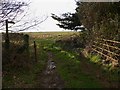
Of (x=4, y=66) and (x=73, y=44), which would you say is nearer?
(x=4, y=66)

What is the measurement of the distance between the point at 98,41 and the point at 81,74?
33.5 feet

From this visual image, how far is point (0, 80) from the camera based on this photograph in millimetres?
15258

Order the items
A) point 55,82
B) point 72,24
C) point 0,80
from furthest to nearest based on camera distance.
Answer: point 72,24 < point 0,80 < point 55,82

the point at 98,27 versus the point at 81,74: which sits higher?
the point at 98,27

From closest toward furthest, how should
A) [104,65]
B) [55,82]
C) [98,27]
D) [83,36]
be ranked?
[55,82] → [104,65] → [98,27] → [83,36]

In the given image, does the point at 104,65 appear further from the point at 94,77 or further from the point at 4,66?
the point at 4,66

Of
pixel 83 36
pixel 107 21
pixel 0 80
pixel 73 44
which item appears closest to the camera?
pixel 0 80

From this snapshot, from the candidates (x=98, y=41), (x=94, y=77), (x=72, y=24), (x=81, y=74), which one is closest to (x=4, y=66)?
(x=81, y=74)

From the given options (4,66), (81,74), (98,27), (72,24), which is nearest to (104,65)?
(81,74)

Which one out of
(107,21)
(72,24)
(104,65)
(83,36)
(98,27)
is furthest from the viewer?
(72,24)

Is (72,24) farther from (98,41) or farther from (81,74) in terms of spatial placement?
(81,74)

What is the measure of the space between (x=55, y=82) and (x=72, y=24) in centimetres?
3384

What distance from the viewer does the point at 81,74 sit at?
15.9 m

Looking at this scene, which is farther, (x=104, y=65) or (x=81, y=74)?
(x=104, y=65)
